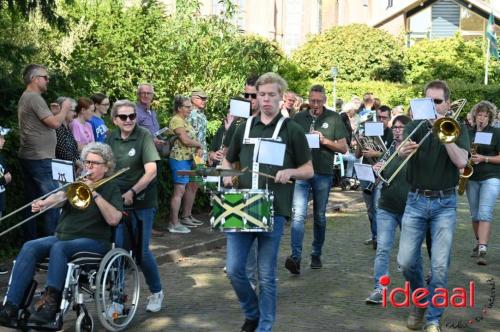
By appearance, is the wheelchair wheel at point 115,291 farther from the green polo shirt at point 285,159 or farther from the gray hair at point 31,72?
the gray hair at point 31,72

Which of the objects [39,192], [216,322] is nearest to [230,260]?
[216,322]

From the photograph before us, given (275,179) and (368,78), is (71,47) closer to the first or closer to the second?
(275,179)

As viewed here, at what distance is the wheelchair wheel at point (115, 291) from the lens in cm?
712

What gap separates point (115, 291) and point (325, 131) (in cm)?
372

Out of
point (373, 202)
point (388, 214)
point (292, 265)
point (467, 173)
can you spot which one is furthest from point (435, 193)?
point (373, 202)

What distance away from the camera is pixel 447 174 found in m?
7.38

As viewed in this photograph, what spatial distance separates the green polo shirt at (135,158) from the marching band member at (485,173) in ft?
15.3

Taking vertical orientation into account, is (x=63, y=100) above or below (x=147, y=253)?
above

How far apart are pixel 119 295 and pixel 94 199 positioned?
84 centimetres

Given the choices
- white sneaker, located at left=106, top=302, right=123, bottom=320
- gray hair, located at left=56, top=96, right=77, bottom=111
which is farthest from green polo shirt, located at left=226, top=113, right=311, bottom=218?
gray hair, located at left=56, top=96, right=77, bottom=111

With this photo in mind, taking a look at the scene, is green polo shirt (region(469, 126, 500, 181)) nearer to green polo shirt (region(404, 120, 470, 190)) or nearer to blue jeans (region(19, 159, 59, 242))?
green polo shirt (region(404, 120, 470, 190))

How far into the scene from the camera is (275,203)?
6.96 m

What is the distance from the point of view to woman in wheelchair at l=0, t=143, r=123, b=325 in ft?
22.8

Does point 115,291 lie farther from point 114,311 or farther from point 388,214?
point 388,214
